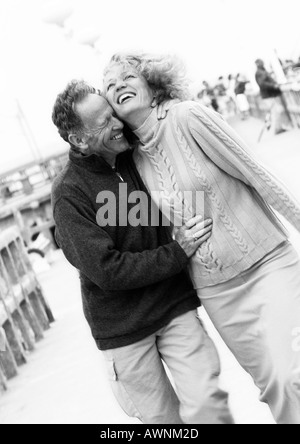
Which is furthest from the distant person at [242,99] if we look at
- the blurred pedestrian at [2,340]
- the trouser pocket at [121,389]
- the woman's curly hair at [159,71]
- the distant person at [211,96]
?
the trouser pocket at [121,389]

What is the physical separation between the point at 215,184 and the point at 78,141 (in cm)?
50

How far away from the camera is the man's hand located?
2.76 m

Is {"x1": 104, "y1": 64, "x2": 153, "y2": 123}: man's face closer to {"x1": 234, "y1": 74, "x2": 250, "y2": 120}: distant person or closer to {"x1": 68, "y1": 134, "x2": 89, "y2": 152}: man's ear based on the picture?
{"x1": 68, "y1": 134, "x2": 89, "y2": 152}: man's ear

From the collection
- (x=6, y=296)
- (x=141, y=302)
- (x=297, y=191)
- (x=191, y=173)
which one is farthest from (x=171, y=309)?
(x=297, y=191)

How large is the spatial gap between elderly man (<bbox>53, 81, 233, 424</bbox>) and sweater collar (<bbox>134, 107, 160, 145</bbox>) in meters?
0.07

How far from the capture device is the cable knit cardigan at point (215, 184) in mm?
2758

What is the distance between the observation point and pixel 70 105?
9.07 feet

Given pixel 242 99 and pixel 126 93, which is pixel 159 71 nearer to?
pixel 126 93

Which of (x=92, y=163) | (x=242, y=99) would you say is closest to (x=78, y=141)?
(x=92, y=163)

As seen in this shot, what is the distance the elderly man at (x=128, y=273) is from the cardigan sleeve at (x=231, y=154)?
0.23 meters

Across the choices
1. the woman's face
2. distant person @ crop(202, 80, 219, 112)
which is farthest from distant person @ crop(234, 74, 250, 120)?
the woman's face

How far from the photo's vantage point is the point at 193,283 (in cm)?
288

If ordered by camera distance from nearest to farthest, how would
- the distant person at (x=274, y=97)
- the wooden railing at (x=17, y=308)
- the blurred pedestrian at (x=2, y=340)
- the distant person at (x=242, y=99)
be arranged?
the blurred pedestrian at (x=2, y=340) < the wooden railing at (x=17, y=308) < the distant person at (x=274, y=97) < the distant person at (x=242, y=99)

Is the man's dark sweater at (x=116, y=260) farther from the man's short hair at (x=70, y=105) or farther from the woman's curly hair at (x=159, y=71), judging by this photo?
the woman's curly hair at (x=159, y=71)
